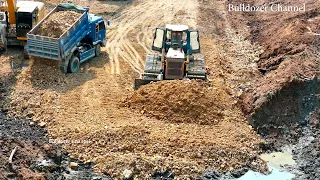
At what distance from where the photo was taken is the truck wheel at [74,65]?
17.8m

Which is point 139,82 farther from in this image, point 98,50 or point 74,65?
point 98,50

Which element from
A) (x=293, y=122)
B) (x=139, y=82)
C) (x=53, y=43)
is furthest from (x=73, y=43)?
(x=293, y=122)

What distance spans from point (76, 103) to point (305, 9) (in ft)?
40.7

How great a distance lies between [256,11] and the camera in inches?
979

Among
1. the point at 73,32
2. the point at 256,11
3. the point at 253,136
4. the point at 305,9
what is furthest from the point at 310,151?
the point at 256,11

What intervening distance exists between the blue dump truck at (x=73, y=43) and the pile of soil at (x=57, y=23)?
20cm

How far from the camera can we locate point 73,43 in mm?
17766

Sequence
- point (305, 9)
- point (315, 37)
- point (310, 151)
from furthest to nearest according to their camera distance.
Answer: point (305, 9) → point (315, 37) → point (310, 151)

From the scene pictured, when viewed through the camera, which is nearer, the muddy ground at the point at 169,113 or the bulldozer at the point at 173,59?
the muddy ground at the point at 169,113

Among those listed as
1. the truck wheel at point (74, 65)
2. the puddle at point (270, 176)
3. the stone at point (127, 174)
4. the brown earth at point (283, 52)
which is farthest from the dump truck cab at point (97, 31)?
the puddle at point (270, 176)

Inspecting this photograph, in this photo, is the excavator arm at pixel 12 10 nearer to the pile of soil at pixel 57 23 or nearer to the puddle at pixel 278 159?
the pile of soil at pixel 57 23

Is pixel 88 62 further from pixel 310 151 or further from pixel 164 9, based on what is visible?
pixel 310 151

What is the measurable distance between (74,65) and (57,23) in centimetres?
162

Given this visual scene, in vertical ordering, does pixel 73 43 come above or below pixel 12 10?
below
